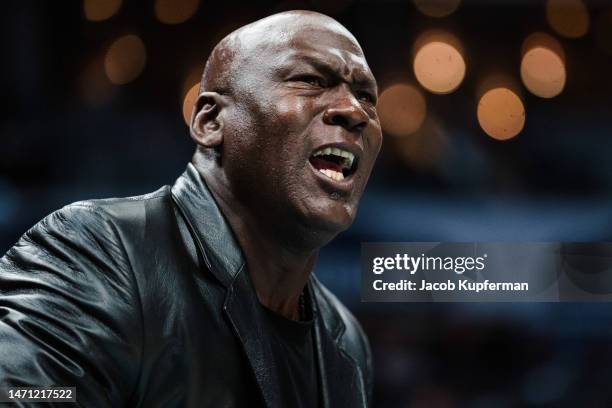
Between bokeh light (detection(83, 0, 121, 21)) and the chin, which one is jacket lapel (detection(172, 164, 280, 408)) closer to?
the chin

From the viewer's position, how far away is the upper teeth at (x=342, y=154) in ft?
4.47

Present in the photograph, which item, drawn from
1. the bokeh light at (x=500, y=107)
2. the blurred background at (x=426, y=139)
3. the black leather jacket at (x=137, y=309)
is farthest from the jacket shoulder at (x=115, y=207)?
the bokeh light at (x=500, y=107)

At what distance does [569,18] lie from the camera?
1999mm

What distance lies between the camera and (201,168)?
4.73 feet

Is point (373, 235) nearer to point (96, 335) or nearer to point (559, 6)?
point (559, 6)

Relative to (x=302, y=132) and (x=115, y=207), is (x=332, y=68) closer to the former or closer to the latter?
(x=302, y=132)

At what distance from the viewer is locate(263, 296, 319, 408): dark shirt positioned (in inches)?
53.9

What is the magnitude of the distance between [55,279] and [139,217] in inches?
7.1

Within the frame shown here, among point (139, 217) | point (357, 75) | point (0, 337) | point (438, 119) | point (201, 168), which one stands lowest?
point (0, 337)

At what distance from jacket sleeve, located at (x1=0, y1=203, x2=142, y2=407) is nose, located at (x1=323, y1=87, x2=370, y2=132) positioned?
0.39 meters

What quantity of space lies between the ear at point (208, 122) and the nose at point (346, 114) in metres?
0.19

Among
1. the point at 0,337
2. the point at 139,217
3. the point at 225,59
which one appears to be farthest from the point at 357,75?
the point at 0,337

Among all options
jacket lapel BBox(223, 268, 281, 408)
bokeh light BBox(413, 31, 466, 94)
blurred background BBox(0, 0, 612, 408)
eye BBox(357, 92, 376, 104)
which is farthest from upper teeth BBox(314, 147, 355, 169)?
bokeh light BBox(413, 31, 466, 94)

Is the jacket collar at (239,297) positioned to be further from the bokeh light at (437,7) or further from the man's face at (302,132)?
the bokeh light at (437,7)
